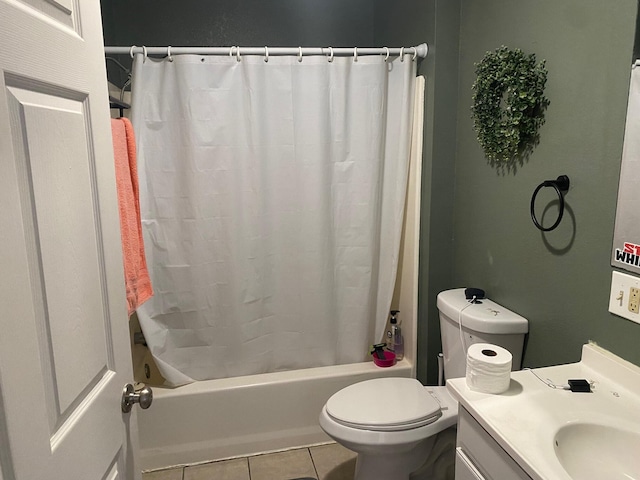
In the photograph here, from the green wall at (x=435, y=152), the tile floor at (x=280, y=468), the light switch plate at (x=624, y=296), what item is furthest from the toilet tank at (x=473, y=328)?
the tile floor at (x=280, y=468)

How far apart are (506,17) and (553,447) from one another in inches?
58.1

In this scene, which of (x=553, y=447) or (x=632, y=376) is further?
(x=632, y=376)

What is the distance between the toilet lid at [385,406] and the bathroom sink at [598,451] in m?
0.64

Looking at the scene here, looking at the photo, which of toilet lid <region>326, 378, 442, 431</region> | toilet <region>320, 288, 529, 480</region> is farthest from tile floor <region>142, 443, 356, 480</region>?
toilet lid <region>326, 378, 442, 431</region>

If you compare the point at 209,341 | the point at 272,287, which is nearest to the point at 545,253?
the point at 272,287

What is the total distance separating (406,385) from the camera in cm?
186

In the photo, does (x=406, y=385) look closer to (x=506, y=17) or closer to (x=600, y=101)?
(x=600, y=101)

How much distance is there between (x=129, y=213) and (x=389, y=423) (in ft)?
3.82

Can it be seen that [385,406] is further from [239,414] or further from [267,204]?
[267,204]

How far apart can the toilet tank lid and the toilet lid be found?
0.33 m

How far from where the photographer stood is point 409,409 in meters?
1.69

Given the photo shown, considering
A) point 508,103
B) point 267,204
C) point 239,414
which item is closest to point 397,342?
point 239,414

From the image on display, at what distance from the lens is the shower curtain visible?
80.0 inches

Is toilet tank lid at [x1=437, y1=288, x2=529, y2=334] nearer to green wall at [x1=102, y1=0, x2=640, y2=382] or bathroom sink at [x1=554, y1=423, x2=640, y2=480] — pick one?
green wall at [x1=102, y1=0, x2=640, y2=382]
